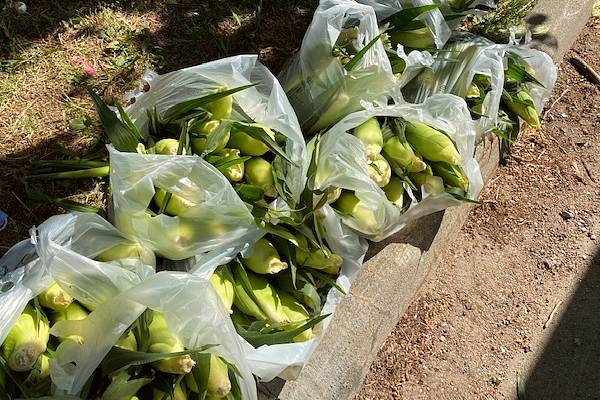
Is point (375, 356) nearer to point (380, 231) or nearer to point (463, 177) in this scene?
point (380, 231)

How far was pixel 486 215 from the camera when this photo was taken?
9.74 feet

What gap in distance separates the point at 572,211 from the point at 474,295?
66 centimetres

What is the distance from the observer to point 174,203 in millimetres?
1856

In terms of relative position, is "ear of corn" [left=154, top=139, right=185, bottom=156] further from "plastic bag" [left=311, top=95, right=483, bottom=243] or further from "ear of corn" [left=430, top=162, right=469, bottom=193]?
"ear of corn" [left=430, top=162, right=469, bottom=193]

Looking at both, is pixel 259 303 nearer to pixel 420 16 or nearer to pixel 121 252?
pixel 121 252

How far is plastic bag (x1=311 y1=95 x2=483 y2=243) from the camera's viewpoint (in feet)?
6.85

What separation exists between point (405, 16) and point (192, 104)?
91 cm

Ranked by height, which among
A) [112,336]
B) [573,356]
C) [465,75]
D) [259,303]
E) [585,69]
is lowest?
[573,356]

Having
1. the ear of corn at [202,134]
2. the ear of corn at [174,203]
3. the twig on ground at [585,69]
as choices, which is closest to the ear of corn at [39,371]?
the ear of corn at [174,203]

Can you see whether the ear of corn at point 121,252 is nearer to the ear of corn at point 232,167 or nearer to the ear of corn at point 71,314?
the ear of corn at point 71,314

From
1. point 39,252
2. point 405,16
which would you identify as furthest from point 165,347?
point 405,16

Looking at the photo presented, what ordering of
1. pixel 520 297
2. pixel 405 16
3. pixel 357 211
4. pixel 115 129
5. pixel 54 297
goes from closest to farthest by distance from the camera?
pixel 54 297
pixel 115 129
pixel 357 211
pixel 405 16
pixel 520 297

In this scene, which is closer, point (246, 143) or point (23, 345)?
point (23, 345)

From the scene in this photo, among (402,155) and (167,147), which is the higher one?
(167,147)
